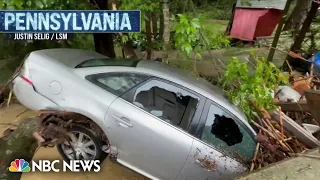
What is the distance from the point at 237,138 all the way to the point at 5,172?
2.91 meters

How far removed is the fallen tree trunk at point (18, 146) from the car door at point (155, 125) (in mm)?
1226

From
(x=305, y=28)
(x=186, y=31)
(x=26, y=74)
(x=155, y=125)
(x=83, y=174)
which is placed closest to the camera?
(x=155, y=125)

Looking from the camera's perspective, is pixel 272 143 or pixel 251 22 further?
pixel 251 22

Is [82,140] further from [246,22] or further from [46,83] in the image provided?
[246,22]

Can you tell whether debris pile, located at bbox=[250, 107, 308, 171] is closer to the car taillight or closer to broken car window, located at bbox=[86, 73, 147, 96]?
broken car window, located at bbox=[86, 73, 147, 96]

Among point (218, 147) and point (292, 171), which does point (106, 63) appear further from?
point (292, 171)

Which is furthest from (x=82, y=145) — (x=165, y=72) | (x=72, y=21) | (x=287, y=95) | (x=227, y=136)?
(x=287, y=95)

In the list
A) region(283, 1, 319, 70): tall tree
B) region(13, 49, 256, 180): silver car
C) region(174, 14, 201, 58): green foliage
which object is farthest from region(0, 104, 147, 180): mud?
region(283, 1, 319, 70): tall tree

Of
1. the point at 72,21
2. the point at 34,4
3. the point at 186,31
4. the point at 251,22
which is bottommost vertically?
the point at 251,22

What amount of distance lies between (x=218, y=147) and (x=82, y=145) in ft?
5.43

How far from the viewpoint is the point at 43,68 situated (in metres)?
4.44

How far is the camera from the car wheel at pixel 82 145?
445cm

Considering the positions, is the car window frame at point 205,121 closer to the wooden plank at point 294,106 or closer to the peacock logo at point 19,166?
the wooden plank at point 294,106

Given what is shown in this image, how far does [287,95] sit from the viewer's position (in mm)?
4922
